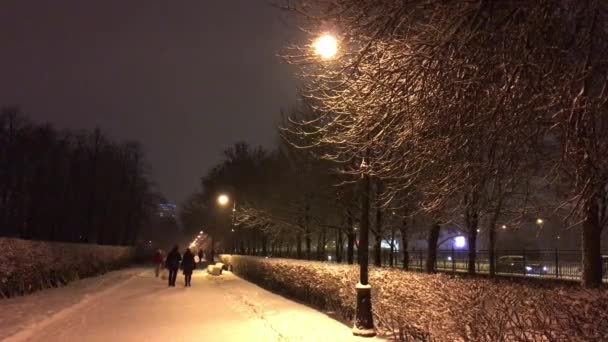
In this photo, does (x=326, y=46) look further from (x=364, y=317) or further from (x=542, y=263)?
(x=542, y=263)

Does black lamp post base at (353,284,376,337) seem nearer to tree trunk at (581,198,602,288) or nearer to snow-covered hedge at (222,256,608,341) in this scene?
snow-covered hedge at (222,256,608,341)

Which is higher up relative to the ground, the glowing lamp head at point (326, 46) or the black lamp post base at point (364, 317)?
the glowing lamp head at point (326, 46)

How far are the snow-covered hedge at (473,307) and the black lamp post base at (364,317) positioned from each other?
0.33m

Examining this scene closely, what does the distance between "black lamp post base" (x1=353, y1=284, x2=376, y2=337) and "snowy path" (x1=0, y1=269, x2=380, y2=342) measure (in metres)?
0.23

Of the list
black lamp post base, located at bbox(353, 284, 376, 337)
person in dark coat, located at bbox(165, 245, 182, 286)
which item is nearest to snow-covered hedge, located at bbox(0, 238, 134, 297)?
person in dark coat, located at bbox(165, 245, 182, 286)

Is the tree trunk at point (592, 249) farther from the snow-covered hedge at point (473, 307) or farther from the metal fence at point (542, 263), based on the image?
the metal fence at point (542, 263)

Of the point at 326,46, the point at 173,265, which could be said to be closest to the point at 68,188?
the point at 173,265


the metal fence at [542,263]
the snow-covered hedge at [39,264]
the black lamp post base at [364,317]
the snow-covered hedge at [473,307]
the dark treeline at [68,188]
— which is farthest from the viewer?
the dark treeline at [68,188]

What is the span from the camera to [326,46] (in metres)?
8.41

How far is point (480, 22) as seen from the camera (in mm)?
5902

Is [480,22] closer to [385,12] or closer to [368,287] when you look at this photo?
[385,12]

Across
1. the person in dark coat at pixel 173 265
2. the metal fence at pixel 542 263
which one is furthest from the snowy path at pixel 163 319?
the metal fence at pixel 542 263

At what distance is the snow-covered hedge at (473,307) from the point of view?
5.95 meters

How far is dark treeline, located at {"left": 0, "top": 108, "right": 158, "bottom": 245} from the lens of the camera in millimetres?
48688
